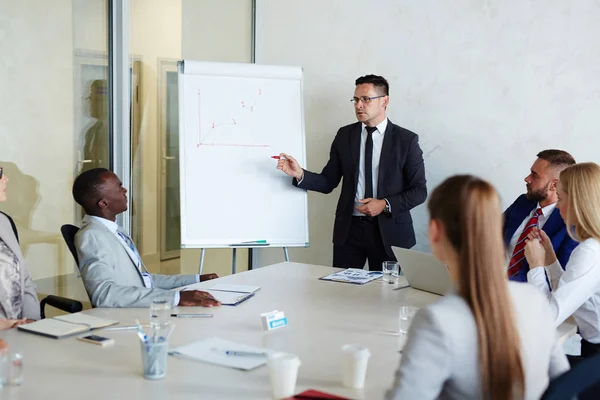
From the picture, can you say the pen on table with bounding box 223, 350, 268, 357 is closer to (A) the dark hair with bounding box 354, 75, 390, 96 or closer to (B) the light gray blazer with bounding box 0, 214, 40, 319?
(B) the light gray blazer with bounding box 0, 214, 40, 319

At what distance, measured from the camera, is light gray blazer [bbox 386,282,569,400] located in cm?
131

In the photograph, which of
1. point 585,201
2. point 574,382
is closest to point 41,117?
point 585,201

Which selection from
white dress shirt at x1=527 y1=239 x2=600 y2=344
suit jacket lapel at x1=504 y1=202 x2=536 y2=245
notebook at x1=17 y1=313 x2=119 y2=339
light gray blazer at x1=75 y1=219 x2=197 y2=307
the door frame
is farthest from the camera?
the door frame

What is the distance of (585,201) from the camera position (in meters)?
2.42

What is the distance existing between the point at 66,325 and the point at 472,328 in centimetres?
137

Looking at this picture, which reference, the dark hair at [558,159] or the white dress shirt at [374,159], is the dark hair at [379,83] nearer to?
the white dress shirt at [374,159]

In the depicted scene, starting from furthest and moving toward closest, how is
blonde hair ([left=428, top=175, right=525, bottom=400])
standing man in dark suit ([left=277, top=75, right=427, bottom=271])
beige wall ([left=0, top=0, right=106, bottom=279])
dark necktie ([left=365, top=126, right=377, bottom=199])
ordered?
1. dark necktie ([left=365, top=126, right=377, bottom=199])
2. standing man in dark suit ([left=277, top=75, right=427, bottom=271])
3. beige wall ([left=0, top=0, right=106, bottom=279])
4. blonde hair ([left=428, top=175, right=525, bottom=400])

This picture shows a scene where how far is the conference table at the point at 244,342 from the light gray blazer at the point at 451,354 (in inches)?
12.4

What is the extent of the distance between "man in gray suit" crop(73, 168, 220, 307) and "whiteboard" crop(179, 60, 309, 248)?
1.29 m

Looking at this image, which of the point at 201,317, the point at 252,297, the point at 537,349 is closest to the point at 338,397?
the point at 537,349

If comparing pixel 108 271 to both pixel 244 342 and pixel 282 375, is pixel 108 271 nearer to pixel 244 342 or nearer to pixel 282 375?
pixel 244 342

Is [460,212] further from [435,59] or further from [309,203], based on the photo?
[309,203]

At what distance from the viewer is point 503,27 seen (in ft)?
14.1

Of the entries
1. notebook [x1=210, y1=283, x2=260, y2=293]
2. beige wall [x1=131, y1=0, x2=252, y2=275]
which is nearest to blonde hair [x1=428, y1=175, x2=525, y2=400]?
notebook [x1=210, y1=283, x2=260, y2=293]
